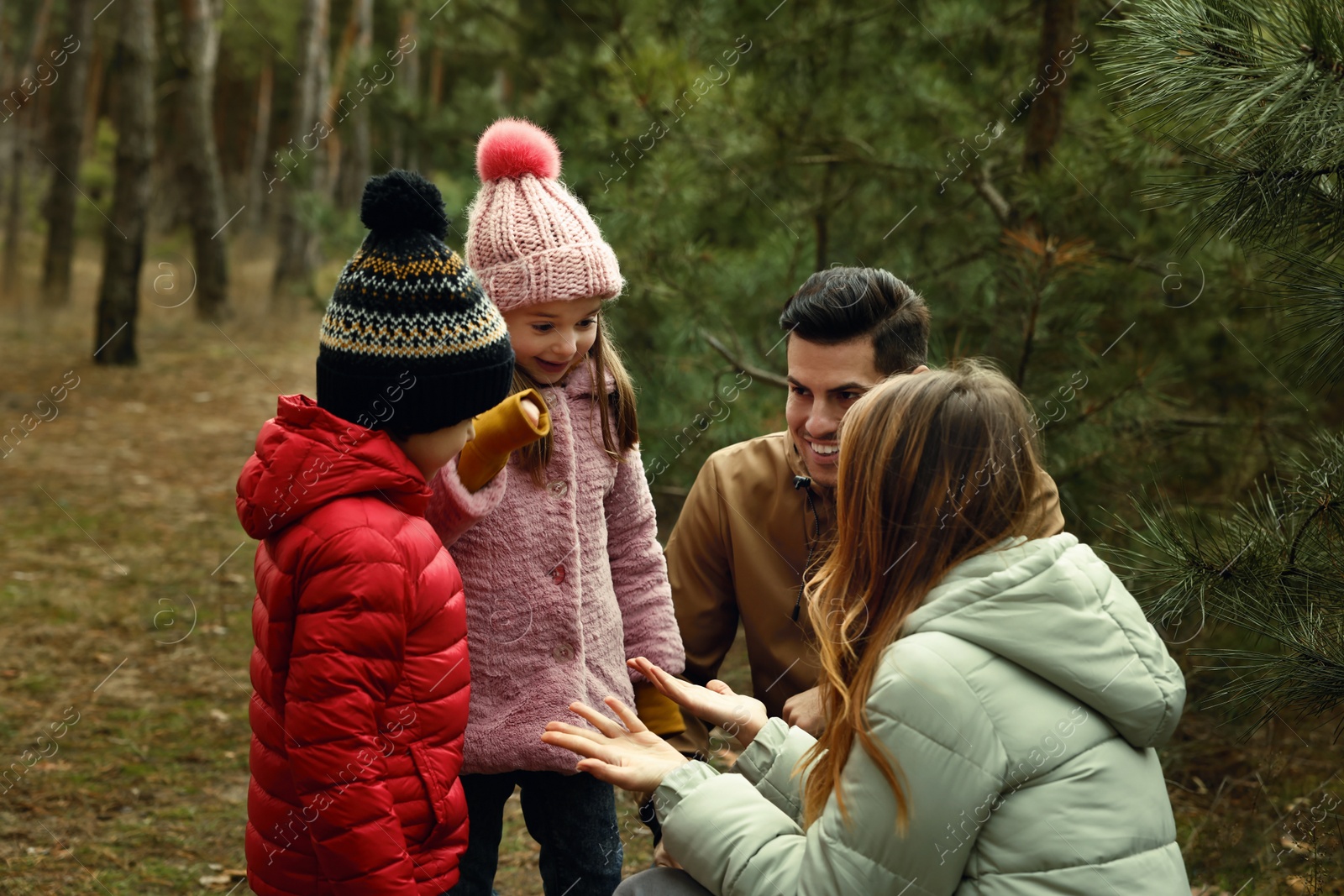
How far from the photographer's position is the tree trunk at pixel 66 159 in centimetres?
969

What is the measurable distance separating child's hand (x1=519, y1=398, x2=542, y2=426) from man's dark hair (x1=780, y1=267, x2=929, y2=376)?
0.60 meters

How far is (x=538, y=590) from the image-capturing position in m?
1.98

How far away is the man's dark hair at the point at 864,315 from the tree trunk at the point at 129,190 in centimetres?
789

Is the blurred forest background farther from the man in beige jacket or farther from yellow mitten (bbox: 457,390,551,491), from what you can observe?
yellow mitten (bbox: 457,390,551,491)

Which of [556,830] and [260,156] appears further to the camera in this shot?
[260,156]

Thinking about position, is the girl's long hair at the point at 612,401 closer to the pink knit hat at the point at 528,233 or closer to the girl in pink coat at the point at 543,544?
the girl in pink coat at the point at 543,544

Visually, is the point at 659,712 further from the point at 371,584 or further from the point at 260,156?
the point at 260,156

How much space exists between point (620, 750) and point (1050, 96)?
2.57 m

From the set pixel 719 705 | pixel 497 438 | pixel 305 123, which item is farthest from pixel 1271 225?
pixel 305 123

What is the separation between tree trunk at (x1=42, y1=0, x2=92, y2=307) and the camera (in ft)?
31.8

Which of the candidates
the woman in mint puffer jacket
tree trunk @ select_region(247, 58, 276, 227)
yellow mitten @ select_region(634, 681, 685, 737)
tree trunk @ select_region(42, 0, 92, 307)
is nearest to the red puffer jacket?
the woman in mint puffer jacket

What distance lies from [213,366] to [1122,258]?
8.13 metres

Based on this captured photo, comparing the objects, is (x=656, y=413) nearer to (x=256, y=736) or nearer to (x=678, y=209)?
(x=678, y=209)

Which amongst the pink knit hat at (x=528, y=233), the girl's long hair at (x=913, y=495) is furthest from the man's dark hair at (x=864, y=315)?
the girl's long hair at (x=913, y=495)
